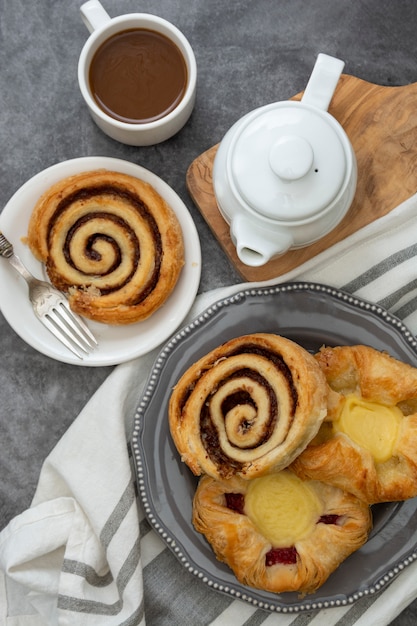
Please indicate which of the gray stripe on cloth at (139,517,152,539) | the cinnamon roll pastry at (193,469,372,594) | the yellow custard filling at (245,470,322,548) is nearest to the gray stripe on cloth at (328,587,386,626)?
the cinnamon roll pastry at (193,469,372,594)

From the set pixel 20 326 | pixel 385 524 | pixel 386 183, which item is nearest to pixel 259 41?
pixel 386 183

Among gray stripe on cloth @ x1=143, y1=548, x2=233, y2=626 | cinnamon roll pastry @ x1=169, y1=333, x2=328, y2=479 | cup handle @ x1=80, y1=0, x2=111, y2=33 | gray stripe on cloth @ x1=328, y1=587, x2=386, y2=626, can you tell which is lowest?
gray stripe on cloth @ x1=328, y1=587, x2=386, y2=626

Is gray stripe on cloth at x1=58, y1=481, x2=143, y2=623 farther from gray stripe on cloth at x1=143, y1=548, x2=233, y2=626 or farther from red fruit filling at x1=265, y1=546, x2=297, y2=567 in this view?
red fruit filling at x1=265, y1=546, x2=297, y2=567

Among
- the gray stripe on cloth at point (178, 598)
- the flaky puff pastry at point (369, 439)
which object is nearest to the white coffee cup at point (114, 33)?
the flaky puff pastry at point (369, 439)

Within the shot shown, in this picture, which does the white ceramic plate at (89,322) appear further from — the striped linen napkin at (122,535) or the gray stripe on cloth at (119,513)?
the gray stripe on cloth at (119,513)

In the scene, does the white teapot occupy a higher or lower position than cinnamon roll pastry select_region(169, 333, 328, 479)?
higher

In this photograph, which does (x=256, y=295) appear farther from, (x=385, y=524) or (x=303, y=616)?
(x=303, y=616)

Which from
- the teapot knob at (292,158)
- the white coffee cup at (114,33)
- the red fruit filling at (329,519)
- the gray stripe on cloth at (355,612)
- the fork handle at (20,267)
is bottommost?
the gray stripe on cloth at (355,612)
